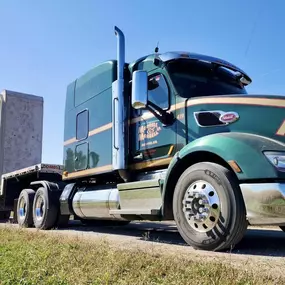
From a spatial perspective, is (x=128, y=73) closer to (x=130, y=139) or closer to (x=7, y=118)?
(x=130, y=139)

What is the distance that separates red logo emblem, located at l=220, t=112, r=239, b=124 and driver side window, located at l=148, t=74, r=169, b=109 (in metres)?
1.05

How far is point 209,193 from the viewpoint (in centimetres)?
466

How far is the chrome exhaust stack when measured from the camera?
659 cm

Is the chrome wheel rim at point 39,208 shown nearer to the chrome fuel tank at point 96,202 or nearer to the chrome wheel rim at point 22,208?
the chrome wheel rim at point 22,208

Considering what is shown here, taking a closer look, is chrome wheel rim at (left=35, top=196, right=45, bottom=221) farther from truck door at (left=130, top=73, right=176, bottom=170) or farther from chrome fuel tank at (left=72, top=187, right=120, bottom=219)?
truck door at (left=130, top=73, right=176, bottom=170)

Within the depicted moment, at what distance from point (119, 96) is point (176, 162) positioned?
1996mm

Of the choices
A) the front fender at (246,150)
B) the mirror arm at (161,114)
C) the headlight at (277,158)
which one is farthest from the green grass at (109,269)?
the mirror arm at (161,114)

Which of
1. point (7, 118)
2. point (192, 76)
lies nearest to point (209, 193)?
point (192, 76)

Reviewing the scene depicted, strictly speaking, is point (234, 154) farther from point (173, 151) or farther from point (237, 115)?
point (173, 151)

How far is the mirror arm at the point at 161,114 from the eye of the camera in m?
5.83

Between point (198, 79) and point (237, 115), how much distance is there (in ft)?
4.19

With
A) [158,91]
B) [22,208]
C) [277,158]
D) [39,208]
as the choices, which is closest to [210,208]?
[277,158]

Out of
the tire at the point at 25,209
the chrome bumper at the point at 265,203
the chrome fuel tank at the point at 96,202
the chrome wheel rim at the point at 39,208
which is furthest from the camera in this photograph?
the tire at the point at 25,209

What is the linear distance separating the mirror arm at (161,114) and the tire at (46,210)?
387cm
